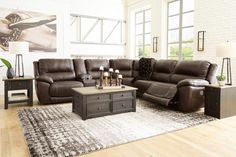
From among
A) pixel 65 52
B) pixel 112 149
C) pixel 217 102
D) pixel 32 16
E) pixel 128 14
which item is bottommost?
pixel 112 149

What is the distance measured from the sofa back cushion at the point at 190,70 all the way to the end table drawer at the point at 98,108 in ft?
6.19

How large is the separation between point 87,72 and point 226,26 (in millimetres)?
3556

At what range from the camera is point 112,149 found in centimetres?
242

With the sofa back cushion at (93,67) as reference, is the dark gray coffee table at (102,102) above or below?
below

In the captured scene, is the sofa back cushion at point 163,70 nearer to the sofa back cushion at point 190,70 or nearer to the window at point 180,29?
the sofa back cushion at point 190,70

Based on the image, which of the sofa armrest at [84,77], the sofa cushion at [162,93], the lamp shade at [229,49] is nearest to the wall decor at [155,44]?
the sofa cushion at [162,93]

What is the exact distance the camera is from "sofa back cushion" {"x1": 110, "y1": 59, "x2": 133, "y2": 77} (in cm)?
608

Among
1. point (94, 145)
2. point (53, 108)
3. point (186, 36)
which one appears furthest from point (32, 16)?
point (94, 145)

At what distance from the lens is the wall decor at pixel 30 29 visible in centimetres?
567

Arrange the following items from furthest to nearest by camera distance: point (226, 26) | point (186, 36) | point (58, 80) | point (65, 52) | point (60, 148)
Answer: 1. point (65, 52)
2. point (186, 36)
3. point (58, 80)
4. point (226, 26)
5. point (60, 148)

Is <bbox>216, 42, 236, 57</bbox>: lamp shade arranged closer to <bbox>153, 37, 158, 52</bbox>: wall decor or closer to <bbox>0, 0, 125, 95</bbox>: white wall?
<bbox>153, 37, 158, 52</bbox>: wall decor

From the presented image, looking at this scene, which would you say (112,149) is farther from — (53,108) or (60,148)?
(53,108)

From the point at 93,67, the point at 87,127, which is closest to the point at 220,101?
the point at 87,127

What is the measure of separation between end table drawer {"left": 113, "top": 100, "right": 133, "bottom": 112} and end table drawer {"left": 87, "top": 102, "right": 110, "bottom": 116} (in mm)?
142
